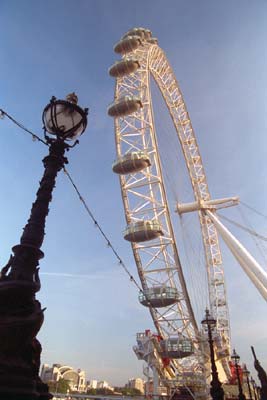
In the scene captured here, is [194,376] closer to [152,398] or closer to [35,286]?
[152,398]

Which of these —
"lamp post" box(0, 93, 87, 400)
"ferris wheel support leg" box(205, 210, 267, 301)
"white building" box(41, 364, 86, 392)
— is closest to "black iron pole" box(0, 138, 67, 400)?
"lamp post" box(0, 93, 87, 400)

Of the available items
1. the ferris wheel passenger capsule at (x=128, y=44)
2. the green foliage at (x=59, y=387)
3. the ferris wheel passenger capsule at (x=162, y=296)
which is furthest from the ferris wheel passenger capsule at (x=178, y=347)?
the green foliage at (x=59, y=387)

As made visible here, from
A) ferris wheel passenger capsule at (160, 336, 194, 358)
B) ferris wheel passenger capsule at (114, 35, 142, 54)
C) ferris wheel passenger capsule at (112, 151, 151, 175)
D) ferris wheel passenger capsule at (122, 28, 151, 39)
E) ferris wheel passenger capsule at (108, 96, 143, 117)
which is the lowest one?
ferris wheel passenger capsule at (160, 336, 194, 358)

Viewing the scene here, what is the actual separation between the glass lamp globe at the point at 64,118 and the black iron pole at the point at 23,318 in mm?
977

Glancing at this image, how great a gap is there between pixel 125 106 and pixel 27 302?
2633 cm

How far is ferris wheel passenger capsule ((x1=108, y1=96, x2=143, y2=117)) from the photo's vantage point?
27234 mm

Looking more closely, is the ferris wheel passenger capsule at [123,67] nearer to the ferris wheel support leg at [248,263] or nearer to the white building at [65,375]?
the ferris wheel support leg at [248,263]

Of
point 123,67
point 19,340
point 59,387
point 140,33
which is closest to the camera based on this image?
point 19,340

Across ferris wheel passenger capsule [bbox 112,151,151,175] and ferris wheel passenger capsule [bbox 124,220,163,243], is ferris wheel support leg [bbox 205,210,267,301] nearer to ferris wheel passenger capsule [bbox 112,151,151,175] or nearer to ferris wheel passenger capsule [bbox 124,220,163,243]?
ferris wheel passenger capsule [bbox 124,220,163,243]

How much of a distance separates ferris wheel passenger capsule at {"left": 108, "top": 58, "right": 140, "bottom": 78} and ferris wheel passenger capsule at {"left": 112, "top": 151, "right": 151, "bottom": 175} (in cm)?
893

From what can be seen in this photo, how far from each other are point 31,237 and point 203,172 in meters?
37.3

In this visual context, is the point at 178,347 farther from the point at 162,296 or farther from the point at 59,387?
the point at 59,387

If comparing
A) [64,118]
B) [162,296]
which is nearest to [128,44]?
[162,296]

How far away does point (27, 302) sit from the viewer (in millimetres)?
2758
